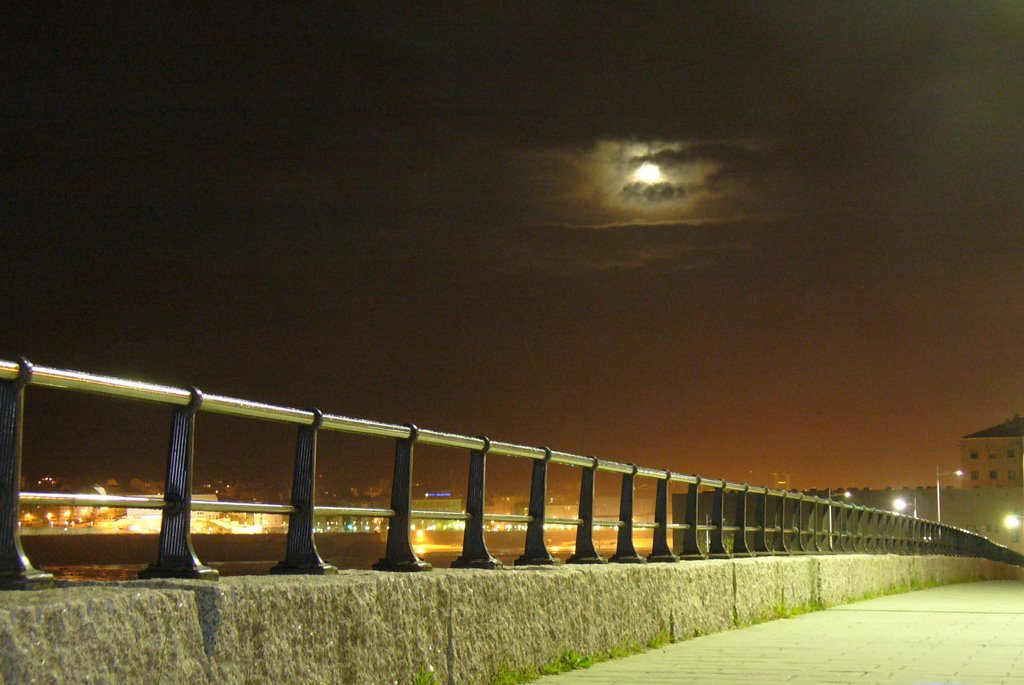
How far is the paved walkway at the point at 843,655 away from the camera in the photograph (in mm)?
8617

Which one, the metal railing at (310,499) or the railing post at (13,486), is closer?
the railing post at (13,486)

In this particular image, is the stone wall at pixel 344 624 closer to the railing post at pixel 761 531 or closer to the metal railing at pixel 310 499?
the metal railing at pixel 310 499

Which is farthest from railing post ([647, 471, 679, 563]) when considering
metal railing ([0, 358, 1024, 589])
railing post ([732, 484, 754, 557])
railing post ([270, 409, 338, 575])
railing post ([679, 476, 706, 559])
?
railing post ([270, 409, 338, 575])

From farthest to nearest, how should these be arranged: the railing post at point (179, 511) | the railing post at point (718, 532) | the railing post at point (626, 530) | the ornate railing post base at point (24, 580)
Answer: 1. the railing post at point (718, 532)
2. the railing post at point (626, 530)
3. the railing post at point (179, 511)
4. the ornate railing post base at point (24, 580)

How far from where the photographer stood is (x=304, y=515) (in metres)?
6.76

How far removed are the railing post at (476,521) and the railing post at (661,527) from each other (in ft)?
14.6

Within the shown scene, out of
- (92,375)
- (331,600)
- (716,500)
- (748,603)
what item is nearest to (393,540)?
(331,600)

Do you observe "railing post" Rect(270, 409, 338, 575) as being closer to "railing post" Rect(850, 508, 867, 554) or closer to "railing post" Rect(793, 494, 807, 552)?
"railing post" Rect(793, 494, 807, 552)

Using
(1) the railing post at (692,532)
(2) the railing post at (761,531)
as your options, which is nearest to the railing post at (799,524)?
(2) the railing post at (761,531)

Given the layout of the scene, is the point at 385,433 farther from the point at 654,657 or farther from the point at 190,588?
the point at 654,657

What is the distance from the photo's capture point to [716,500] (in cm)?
1542

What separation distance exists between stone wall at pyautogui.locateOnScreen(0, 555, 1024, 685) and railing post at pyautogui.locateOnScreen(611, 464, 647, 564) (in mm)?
471

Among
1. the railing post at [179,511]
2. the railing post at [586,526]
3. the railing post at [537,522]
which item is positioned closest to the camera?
the railing post at [179,511]

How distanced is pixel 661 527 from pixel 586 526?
2.30 metres
